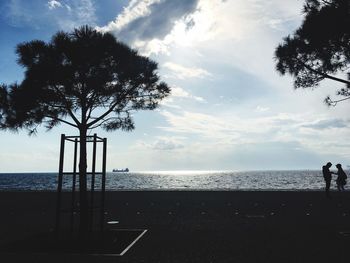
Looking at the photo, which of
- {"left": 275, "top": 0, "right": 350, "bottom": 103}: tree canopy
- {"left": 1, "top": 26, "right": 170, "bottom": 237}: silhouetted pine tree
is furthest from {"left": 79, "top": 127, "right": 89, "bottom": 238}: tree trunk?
{"left": 275, "top": 0, "right": 350, "bottom": 103}: tree canopy

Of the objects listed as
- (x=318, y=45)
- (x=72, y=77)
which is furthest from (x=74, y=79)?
(x=318, y=45)
